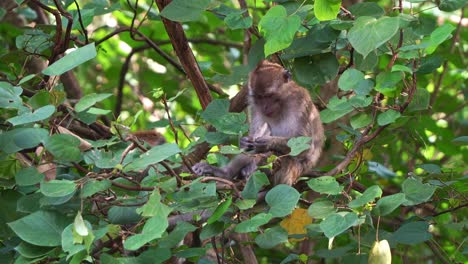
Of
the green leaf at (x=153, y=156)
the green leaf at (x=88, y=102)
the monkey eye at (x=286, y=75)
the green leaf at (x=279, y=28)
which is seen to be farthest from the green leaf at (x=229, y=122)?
the monkey eye at (x=286, y=75)

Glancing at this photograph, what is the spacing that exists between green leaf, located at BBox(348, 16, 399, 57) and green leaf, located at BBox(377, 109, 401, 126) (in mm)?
516

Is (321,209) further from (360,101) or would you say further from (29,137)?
(29,137)

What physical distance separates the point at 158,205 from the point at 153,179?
420 millimetres

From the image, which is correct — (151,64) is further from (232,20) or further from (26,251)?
(26,251)

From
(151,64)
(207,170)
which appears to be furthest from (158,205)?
(151,64)

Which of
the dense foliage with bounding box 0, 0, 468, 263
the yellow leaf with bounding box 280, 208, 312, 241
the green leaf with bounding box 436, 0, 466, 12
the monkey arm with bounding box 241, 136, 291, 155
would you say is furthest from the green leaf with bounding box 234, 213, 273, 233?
the monkey arm with bounding box 241, 136, 291, 155

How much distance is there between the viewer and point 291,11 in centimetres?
388

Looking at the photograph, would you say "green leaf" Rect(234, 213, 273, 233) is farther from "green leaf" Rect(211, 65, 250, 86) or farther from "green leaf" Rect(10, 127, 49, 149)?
"green leaf" Rect(211, 65, 250, 86)

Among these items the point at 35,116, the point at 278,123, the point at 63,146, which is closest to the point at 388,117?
the point at 63,146

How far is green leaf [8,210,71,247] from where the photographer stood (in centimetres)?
329

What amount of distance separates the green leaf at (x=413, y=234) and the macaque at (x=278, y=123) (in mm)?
1117

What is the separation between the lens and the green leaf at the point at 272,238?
3.47 m

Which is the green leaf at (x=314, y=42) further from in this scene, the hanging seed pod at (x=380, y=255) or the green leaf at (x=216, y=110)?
the hanging seed pod at (x=380, y=255)

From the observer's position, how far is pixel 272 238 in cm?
349
